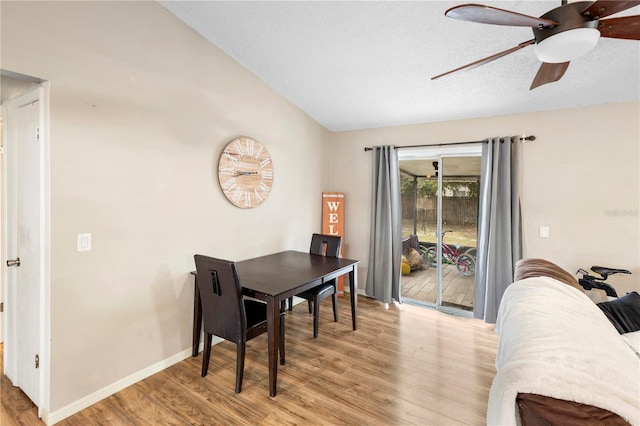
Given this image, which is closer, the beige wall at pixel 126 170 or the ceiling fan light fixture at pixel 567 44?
the ceiling fan light fixture at pixel 567 44

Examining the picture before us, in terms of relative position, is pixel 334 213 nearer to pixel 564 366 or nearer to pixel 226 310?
pixel 226 310

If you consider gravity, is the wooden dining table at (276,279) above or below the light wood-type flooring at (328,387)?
above

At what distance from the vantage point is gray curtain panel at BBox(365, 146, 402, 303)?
4.05 m

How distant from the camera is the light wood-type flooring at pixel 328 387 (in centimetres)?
200

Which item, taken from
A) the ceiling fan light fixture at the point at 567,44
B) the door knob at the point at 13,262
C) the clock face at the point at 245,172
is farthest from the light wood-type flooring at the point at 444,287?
the door knob at the point at 13,262

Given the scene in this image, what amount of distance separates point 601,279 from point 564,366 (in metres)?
2.72

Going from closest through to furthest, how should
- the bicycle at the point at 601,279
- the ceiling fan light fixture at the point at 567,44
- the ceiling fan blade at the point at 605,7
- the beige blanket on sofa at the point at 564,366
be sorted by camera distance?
1. the beige blanket on sofa at the point at 564,366
2. the ceiling fan blade at the point at 605,7
3. the ceiling fan light fixture at the point at 567,44
4. the bicycle at the point at 601,279

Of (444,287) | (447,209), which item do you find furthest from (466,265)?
(447,209)

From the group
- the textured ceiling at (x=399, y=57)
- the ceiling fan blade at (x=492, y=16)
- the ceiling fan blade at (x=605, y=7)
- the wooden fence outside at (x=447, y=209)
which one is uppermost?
the textured ceiling at (x=399, y=57)

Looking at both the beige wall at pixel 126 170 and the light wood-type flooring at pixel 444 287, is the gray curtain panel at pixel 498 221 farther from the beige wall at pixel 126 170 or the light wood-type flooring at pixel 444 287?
the beige wall at pixel 126 170

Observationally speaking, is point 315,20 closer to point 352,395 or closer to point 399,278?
point 352,395

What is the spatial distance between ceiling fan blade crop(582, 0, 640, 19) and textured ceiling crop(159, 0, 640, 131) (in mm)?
615

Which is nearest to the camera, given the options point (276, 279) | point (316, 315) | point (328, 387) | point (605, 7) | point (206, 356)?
point (605, 7)

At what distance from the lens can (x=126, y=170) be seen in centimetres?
225
